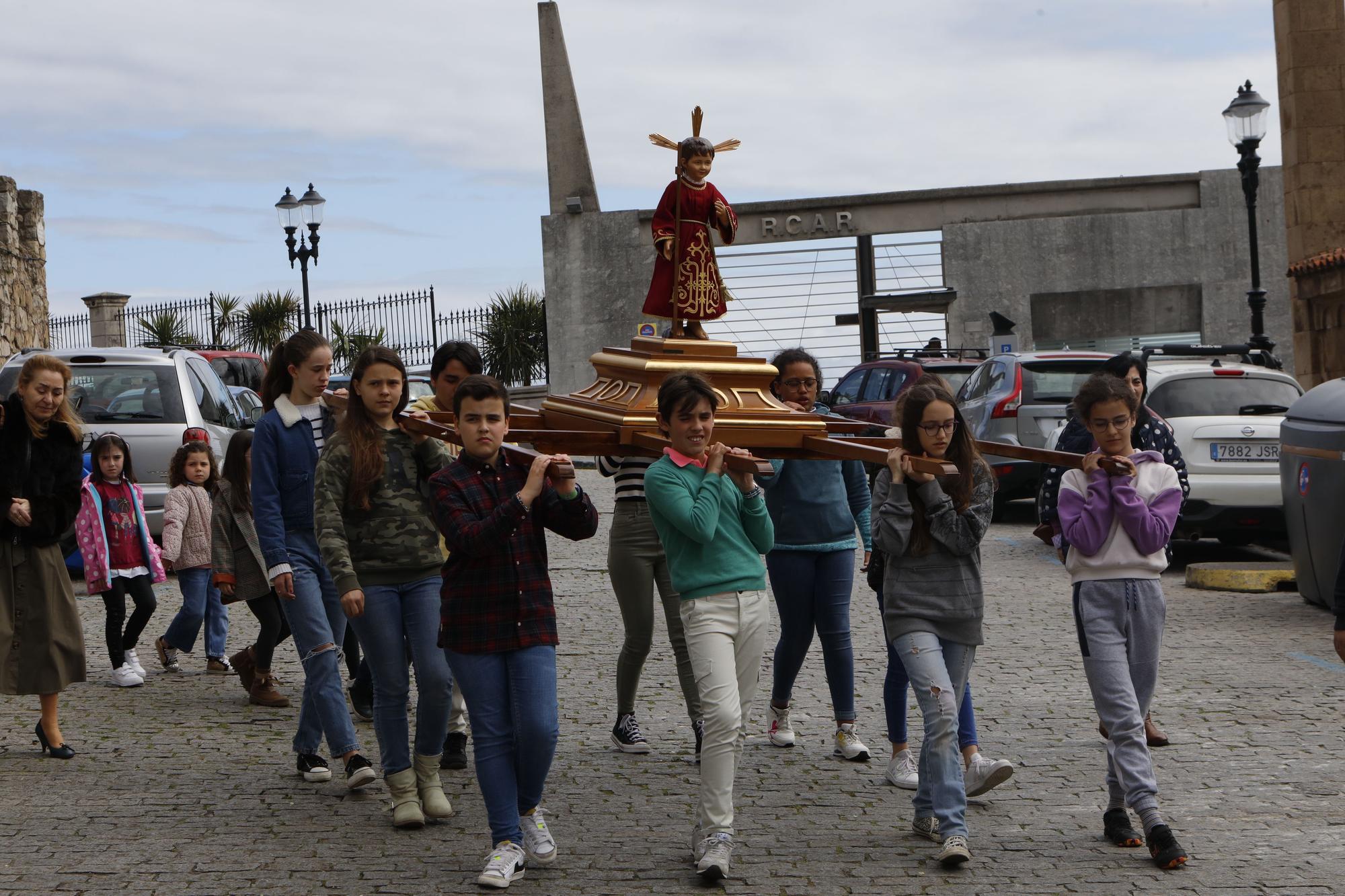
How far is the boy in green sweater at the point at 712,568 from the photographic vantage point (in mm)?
5293

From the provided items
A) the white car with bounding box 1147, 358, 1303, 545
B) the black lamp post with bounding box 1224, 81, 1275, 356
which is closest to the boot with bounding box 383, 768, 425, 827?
the white car with bounding box 1147, 358, 1303, 545

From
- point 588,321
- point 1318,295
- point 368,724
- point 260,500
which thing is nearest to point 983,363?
point 1318,295

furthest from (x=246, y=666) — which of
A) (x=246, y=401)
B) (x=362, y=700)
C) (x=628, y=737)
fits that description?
(x=246, y=401)

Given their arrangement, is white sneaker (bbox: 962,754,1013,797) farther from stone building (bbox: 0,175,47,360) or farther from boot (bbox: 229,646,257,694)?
stone building (bbox: 0,175,47,360)

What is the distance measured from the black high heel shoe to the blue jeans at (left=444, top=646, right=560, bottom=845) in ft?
8.84

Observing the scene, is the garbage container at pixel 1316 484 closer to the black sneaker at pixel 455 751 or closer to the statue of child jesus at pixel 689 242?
the statue of child jesus at pixel 689 242

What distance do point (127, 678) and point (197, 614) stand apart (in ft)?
1.78

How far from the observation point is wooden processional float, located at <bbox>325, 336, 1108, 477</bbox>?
5457 millimetres

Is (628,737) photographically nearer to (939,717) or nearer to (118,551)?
(939,717)

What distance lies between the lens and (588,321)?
34656 mm

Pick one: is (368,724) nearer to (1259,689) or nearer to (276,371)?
(276,371)

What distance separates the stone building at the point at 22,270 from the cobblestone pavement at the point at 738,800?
45.2ft

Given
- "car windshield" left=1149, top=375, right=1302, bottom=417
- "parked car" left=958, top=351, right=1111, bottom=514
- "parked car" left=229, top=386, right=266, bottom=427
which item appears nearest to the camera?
"car windshield" left=1149, top=375, right=1302, bottom=417

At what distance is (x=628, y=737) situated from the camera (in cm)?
709
